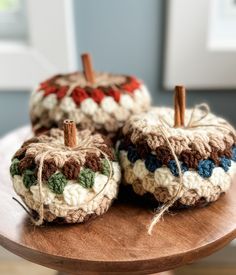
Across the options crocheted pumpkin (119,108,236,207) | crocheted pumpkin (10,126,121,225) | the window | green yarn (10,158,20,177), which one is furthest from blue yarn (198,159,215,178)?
the window

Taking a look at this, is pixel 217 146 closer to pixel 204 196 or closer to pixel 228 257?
pixel 204 196

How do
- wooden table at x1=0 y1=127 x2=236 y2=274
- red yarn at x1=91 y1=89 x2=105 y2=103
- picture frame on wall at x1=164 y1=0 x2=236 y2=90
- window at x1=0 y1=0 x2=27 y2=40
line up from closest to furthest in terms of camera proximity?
wooden table at x1=0 y1=127 x2=236 y2=274 → red yarn at x1=91 y1=89 x2=105 y2=103 → picture frame on wall at x1=164 y1=0 x2=236 y2=90 → window at x1=0 y1=0 x2=27 y2=40

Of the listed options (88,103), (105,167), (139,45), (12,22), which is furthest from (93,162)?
(12,22)

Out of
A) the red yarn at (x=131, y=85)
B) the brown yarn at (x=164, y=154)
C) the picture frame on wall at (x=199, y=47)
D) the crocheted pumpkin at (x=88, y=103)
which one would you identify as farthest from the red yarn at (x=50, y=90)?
the picture frame on wall at (x=199, y=47)

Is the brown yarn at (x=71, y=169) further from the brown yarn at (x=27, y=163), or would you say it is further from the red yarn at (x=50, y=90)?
the red yarn at (x=50, y=90)

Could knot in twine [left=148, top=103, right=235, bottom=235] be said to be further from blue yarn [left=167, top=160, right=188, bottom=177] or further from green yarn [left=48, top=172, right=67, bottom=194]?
green yarn [left=48, top=172, right=67, bottom=194]

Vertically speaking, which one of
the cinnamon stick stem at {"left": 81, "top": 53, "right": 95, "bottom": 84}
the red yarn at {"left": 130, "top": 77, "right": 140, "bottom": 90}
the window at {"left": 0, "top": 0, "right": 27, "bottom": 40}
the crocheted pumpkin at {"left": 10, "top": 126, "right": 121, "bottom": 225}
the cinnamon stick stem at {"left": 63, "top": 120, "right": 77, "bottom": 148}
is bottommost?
the crocheted pumpkin at {"left": 10, "top": 126, "right": 121, "bottom": 225}

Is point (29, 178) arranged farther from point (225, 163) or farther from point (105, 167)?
point (225, 163)
